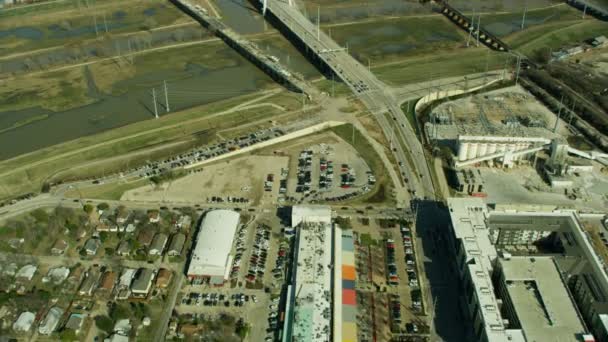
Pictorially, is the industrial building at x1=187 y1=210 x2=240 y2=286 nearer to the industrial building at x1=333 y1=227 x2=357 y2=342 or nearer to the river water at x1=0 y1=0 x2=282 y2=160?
the industrial building at x1=333 y1=227 x2=357 y2=342

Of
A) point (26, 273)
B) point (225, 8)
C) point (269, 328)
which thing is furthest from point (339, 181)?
point (225, 8)

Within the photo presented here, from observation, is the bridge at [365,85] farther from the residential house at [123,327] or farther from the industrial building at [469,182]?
the residential house at [123,327]

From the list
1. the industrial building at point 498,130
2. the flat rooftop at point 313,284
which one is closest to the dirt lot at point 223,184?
the flat rooftop at point 313,284

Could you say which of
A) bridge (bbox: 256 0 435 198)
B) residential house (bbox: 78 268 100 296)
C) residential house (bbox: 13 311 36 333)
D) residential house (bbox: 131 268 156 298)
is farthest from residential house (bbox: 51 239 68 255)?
bridge (bbox: 256 0 435 198)

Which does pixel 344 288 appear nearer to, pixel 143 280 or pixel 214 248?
pixel 214 248

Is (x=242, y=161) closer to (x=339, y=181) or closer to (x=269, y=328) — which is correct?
(x=339, y=181)

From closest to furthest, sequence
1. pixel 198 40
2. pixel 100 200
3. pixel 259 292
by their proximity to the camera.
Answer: pixel 259 292 → pixel 100 200 → pixel 198 40
